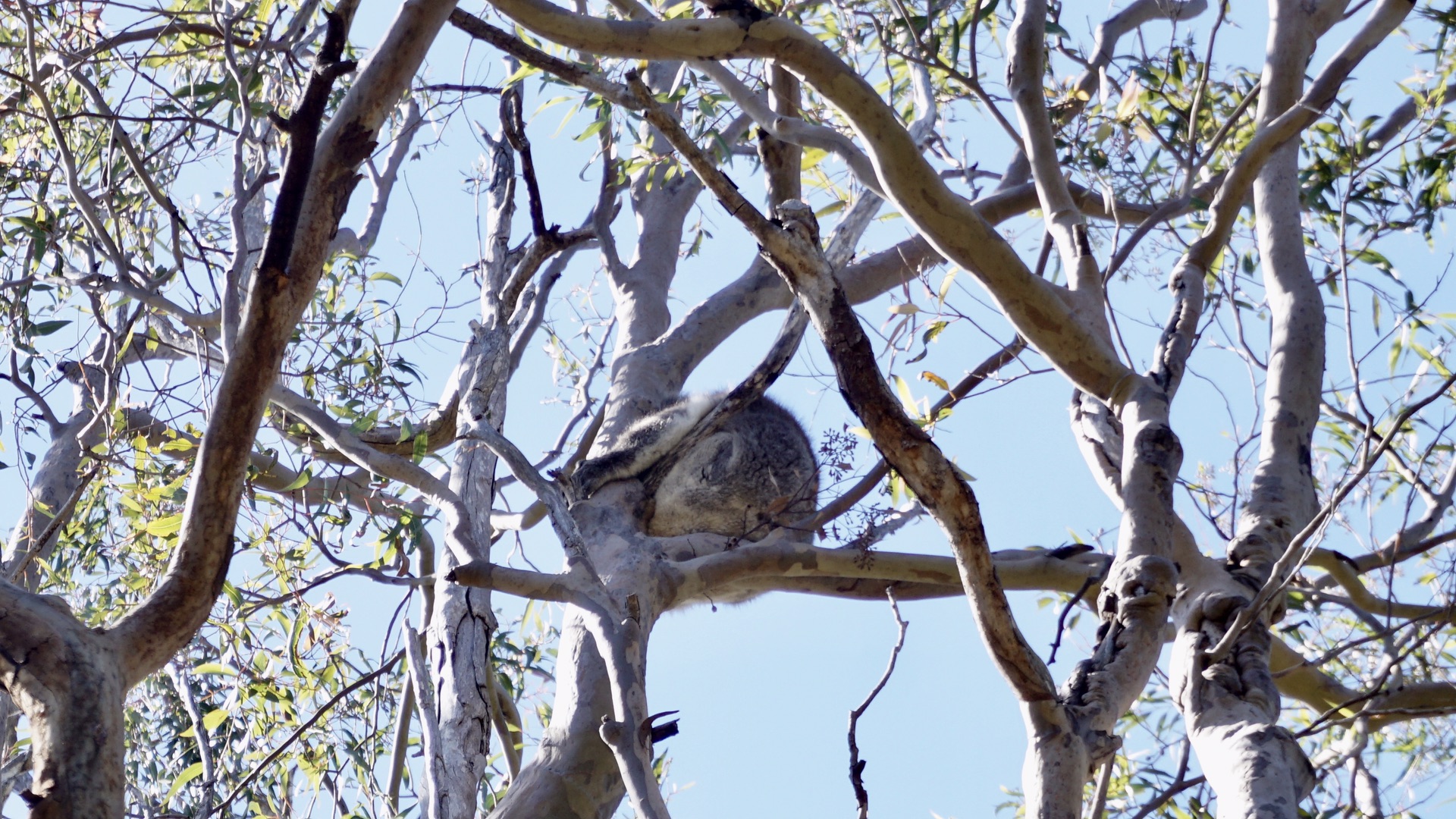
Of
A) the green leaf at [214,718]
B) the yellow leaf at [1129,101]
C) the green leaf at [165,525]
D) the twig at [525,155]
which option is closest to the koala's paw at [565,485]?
the twig at [525,155]

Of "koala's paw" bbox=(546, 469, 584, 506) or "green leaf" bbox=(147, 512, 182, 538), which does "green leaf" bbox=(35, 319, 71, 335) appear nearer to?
"green leaf" bbox=(147, 512, 182, 538)

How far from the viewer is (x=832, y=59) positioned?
2.57 m

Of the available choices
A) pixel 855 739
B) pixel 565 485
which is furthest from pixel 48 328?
pixel 855 739

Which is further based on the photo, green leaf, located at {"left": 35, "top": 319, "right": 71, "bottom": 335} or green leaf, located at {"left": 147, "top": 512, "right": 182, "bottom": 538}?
green leaf, located at {"left": 35, "top": 319, "right": 71, "bottom": 335}

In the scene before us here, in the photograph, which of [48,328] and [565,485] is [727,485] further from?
[48,328]

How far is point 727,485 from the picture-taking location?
4.64 meters

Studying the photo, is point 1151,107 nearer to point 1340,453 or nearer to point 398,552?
point 1340,453

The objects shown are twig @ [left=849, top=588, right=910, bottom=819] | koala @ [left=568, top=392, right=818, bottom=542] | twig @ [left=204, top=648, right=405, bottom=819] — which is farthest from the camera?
koala @ [left=568, top=392, right=818, bottom=542]

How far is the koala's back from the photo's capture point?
4.45 meters

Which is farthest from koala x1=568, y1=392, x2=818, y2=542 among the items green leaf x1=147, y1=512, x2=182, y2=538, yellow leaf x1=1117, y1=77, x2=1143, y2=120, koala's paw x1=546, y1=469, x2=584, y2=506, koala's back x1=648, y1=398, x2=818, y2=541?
yellow leaf x1=1117, y1=77, x2=1143, y2=120

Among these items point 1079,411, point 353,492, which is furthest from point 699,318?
point 1079,411

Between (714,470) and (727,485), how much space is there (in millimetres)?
81

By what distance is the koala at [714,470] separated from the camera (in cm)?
394

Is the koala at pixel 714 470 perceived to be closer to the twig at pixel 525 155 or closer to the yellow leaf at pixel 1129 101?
the twig at pixel 525 155
